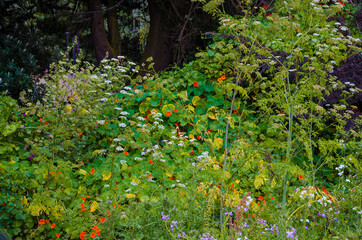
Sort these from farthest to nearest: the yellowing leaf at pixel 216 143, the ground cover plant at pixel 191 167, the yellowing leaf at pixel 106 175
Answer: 1. the yellowing leaf at pixel 106 175
2. the yellowing leaf at pixel 216 143
3. the ground cover plant at pixel 191 167

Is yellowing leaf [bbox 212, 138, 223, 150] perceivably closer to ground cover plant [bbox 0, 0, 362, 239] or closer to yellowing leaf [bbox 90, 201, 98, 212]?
ground cover plant [bbox 0, 0, 362, 239]

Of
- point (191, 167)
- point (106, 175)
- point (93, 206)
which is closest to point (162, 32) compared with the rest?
point (106, 175)

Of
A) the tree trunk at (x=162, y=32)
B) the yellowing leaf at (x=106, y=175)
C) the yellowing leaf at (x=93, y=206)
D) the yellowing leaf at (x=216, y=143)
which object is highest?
the tree trunk at (x=162, y=32)

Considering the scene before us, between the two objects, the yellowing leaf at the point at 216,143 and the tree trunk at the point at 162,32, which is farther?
the tree trunk at the point at 162,32

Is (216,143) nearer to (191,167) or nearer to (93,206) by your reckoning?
(191,167)

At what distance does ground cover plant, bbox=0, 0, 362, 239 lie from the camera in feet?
8.90

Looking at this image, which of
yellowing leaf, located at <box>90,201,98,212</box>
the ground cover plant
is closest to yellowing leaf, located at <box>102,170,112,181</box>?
the ground cover plant

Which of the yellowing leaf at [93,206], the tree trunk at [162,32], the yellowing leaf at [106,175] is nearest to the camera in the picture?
the yellowing leaf at [93,206]

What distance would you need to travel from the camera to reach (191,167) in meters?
3.19

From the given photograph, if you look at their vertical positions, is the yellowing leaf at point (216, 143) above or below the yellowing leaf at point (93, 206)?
above

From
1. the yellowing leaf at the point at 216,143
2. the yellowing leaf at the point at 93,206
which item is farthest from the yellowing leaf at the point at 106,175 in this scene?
the yellowing leaf at the point at 216,143

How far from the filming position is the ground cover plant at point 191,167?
8.90ft

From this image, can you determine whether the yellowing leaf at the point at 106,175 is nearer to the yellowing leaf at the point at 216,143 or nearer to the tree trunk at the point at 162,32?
the yellowing leaf at the point at 216,143

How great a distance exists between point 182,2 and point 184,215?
17.6 feet
